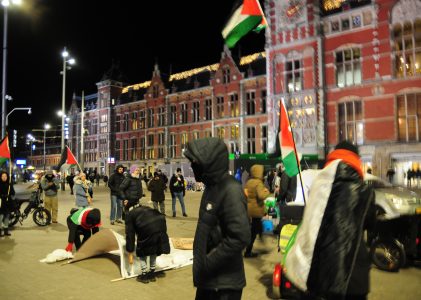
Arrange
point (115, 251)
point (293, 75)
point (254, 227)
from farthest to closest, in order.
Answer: point (293, 75), point (254, 227), point (115, 251)

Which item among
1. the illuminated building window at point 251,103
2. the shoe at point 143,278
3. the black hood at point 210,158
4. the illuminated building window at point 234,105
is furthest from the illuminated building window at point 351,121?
the black hood at point 210,158

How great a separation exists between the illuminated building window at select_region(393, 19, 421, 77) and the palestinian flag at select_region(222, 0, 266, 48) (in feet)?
66.3

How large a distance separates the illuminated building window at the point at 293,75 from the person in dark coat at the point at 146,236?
23966 millimetres

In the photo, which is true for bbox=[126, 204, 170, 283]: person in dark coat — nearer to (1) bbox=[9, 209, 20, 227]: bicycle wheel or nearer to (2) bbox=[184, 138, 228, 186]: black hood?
(2) bbox=[184, 138, 228, 186]: black hood

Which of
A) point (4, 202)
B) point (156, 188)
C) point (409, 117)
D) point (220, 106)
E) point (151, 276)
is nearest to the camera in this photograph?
point (151, 276)

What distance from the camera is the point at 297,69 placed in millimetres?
27969

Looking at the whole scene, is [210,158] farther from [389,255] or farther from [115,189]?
[115,189]

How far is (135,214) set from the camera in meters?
5.77

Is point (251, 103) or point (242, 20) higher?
point (251, 103)

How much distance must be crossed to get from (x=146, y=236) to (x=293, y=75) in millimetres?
24482

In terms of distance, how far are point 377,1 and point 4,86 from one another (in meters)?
22.3

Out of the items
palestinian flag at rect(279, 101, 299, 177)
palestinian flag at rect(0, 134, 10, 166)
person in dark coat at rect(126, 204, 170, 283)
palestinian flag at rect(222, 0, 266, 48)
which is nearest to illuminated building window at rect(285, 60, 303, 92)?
palestinian flag at rect(0, 134, 10, 166)

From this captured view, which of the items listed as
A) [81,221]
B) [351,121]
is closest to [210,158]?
[81,221]

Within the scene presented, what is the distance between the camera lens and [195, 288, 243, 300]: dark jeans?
8.48ft
